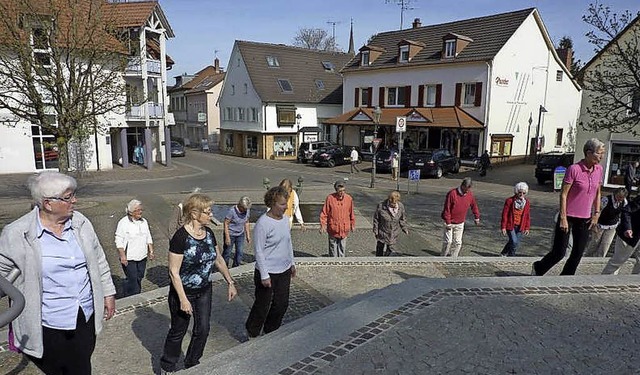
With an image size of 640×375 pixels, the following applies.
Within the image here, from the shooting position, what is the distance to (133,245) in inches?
245

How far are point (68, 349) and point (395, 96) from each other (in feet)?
113

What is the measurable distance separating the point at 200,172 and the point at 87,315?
2560cm

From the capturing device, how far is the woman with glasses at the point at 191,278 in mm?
3805

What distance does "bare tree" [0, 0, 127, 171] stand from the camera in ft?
39.1

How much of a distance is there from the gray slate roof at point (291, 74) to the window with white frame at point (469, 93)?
14.4 m

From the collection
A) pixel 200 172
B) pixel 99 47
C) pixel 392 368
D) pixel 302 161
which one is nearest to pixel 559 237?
pixel 392 368

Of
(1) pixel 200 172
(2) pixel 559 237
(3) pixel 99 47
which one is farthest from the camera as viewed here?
(1) pixel 200 172

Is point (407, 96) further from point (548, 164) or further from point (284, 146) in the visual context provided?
point (548, 164)

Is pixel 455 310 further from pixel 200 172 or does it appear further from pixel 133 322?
pixel 200 172

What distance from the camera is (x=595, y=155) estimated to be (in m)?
5.54

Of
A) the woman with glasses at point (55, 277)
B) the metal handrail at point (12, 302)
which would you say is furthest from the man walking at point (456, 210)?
the metal handrail at point (12, 302)

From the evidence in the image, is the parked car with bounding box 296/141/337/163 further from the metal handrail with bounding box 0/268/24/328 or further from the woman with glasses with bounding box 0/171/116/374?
the metal handrail with bounding box 0/268/24/328

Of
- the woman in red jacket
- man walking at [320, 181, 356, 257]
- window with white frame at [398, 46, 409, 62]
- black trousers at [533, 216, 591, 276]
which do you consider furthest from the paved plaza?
window with white frame at [398, 46, 409, 62]

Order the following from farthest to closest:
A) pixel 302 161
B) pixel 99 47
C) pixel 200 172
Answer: pixel 302 161 < pixel 200 172 < pixel 99 47
